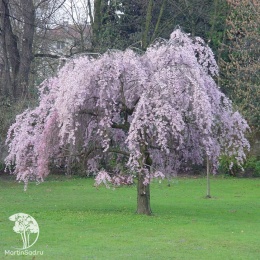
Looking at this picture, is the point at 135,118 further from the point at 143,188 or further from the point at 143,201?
the point at 143,201

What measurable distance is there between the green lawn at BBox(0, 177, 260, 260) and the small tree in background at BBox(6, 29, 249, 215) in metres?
1.06

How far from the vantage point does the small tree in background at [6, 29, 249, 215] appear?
14.4m

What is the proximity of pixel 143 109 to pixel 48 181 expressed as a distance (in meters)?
14.5

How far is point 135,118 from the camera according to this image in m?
14.2

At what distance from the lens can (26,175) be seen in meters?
15.6

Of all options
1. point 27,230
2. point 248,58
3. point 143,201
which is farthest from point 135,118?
point 248,58

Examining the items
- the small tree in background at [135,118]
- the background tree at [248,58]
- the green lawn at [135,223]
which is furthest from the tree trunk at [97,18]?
the small tree in background at [135,118]

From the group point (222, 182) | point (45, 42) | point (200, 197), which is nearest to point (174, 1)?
point (45, 42)

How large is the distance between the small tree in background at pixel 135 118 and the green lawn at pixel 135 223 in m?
1.06

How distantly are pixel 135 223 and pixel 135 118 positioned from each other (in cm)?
216

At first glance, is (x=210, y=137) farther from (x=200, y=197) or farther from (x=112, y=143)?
(x=200, y=197)

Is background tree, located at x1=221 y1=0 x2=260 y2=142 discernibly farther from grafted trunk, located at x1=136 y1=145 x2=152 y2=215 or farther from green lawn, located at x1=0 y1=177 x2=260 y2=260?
grafted trunk, located at x1=136 y1=145 x2=152 y2=215

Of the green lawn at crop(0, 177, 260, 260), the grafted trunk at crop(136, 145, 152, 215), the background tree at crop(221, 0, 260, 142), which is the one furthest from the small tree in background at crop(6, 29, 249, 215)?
the background tree at crop(221, 0, 260, 142)

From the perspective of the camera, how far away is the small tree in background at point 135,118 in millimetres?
14399
